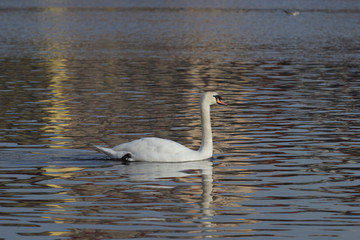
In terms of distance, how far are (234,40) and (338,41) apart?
23.9 feet

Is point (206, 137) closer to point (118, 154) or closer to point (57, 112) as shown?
point (118, 154)

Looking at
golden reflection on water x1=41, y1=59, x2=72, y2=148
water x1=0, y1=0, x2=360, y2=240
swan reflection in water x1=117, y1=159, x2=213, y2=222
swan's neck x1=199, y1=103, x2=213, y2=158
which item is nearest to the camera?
water x1=0, y1=0, x2=360, y2=240

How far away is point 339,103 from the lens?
26.6 meters

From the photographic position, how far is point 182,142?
19.1m

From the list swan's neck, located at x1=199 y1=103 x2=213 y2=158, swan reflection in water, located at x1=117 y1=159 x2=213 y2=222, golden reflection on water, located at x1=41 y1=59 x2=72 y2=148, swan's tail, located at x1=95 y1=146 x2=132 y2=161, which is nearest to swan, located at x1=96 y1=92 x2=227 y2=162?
swan's tail, located at x1=95 y1=146 x2=132 y2=161

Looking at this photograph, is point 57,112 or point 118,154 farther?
point 57,112

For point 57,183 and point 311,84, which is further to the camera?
point 311,84

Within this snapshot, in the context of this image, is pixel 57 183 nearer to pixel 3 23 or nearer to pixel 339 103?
pixel 339 103

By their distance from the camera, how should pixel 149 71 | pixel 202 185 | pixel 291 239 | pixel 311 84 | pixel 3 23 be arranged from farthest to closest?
pixel 3 23, pixel 149 71, pixel 311 84, pixel 202 185, pixel 291 239

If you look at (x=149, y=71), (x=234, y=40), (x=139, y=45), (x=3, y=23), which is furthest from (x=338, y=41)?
(x=3, y=23)

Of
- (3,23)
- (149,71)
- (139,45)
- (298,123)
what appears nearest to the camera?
(298,123)

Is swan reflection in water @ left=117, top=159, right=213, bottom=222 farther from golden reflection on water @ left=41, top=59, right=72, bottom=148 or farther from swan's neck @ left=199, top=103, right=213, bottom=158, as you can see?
golden reflection on water @ left=41, top=59, right=72, bottom=148

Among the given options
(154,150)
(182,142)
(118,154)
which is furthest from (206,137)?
(182,142)

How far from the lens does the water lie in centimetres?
1163
